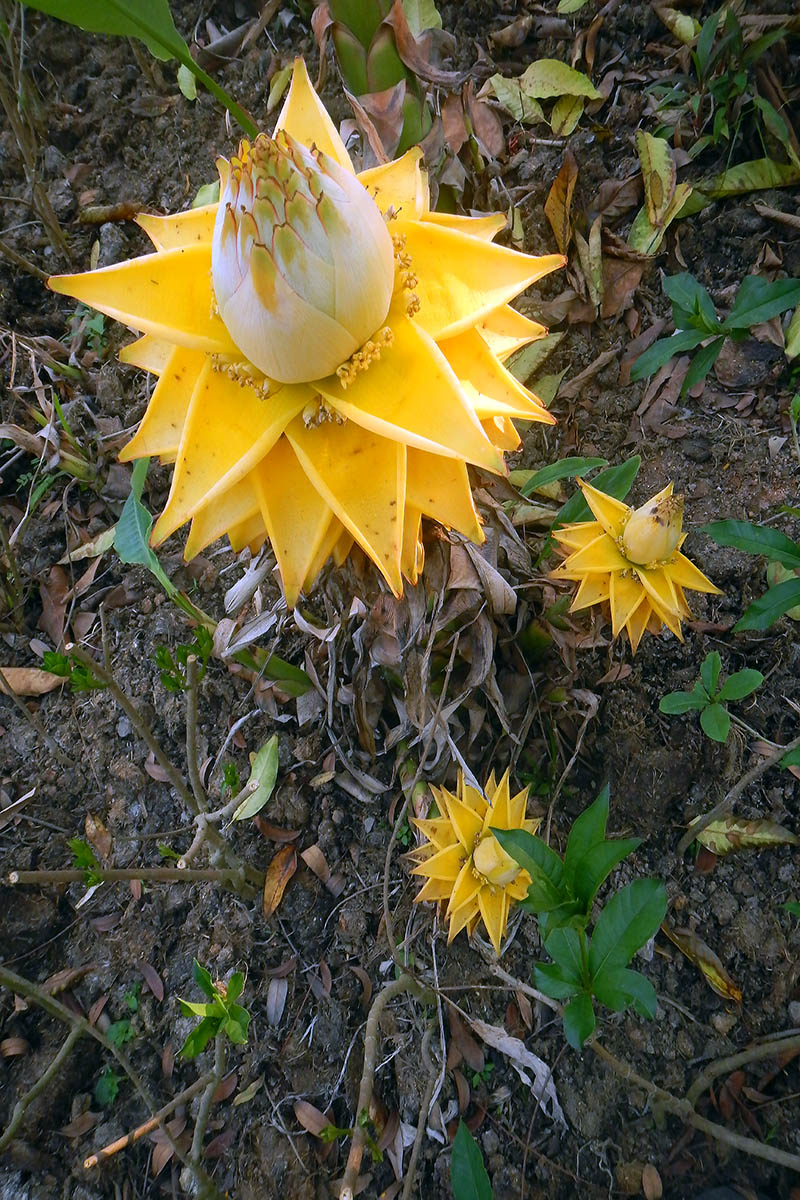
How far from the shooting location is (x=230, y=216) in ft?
2.44

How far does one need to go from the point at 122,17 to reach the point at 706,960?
1882 millimetres

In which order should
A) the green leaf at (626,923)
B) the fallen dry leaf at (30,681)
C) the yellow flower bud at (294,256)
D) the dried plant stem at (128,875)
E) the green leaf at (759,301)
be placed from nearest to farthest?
the yellow flower bud at (294,256), the green leaf at (626,923), the dried plant stem at (128,875), the green leaf at (759,301), the fallen dry leaf at (30,681)

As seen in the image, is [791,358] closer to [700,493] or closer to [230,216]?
[700,493]

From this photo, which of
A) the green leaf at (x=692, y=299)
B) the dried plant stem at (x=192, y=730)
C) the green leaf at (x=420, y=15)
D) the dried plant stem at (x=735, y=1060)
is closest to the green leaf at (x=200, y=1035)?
the dried plant stem at (x=192, y=730)

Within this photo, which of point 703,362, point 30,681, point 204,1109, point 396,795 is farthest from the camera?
point 30,681

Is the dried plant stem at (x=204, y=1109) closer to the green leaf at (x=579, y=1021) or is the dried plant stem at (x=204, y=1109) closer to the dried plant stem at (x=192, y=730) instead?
the dried plant stem at (x=192, y=730)

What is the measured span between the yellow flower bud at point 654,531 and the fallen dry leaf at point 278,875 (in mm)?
923

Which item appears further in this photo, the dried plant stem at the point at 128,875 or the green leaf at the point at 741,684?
the green leaf at the point at 741,684

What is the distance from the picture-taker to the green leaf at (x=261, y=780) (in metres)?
1.34

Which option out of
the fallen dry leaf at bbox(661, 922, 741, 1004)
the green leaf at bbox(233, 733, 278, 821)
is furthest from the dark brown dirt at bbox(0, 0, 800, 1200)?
the green leaf at bbox(233, 733, 278, 821)

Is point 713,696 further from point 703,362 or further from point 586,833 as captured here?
point 703,362

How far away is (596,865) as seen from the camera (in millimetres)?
902

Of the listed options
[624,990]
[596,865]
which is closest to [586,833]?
[596,865]

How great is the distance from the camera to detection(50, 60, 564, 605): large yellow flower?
744mm
